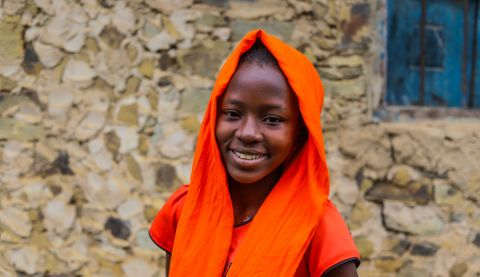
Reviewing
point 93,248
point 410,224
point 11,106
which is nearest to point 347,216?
point 410,224

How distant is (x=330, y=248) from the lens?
1261mm

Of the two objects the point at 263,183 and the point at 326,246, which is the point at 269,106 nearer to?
the point at 263,183

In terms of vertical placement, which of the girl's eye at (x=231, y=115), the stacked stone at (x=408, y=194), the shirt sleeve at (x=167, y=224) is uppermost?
the girl's eye at (x=231, y=115)

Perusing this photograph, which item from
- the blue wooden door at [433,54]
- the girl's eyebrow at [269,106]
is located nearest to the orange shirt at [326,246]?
the girl's eyebrow at [269,106]

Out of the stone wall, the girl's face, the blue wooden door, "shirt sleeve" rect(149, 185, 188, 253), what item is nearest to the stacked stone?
the stone wall

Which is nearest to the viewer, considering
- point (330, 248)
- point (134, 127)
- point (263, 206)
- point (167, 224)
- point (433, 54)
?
point (330, 248)

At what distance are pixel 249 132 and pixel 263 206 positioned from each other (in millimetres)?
200

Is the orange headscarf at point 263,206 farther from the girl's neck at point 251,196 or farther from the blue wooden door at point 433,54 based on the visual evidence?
the blue wooden door at point 433,54

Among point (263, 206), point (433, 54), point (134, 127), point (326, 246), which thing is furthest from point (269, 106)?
point (433, 54)

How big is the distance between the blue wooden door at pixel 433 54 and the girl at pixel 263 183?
1599mm

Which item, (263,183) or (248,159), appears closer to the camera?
(248,159)

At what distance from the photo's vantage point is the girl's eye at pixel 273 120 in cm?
133

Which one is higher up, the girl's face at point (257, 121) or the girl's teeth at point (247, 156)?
the girl's face at point (257, 121)

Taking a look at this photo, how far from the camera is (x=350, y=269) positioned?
4.11 ft
